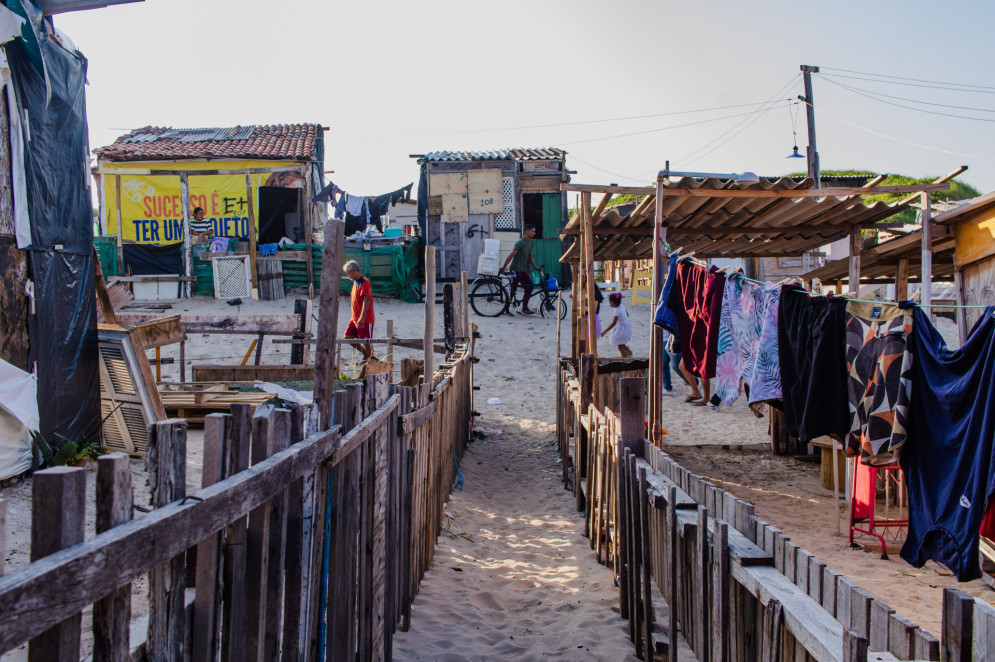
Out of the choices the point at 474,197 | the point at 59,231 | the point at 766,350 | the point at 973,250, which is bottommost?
the point at 766,350

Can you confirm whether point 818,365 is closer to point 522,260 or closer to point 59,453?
point 59,453

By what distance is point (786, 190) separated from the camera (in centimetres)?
633

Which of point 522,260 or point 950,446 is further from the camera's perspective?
point 522,260

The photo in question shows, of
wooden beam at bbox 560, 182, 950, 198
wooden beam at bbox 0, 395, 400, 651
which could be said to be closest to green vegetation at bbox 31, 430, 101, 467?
wooden beam at bbox 560, 182, 950, 198

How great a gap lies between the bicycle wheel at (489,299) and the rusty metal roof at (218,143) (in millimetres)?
5929

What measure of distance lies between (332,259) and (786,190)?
14.4ft

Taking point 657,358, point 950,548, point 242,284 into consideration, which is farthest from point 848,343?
point 242,284

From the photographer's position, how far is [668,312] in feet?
18.0

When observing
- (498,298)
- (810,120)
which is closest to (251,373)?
(498,298)

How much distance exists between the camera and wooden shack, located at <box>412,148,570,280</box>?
2098 centimetres

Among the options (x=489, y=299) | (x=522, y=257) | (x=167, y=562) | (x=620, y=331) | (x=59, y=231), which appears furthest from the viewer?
(x=489, y=299)

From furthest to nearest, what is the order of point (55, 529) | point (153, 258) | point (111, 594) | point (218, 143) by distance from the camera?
point (218, 143) → point (153, 258) → point (111, 594) → point (55, 529)

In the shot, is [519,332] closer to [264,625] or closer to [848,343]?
[848,343]

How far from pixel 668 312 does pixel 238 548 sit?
168 inches
